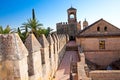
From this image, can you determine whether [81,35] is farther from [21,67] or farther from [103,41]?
[21,67]

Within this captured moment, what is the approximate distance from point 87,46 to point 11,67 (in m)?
21.1

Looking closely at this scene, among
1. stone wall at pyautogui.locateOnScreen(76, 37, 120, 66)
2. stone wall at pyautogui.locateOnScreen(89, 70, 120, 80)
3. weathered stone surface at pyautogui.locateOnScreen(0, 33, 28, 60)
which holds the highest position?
weathered stone surface at pyautogui.locateOnScreen(0, 33, 28, 60)

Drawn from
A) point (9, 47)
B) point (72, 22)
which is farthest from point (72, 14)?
point (9, 47)

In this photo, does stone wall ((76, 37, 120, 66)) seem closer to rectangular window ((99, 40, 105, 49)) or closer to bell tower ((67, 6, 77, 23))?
rectangular window ((99, 40, 105, 49))

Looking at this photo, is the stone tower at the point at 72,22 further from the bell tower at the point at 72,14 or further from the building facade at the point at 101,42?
the building facade at the point at 101,42

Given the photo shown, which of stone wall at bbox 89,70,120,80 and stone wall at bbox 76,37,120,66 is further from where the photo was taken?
stone wall at bbox 76,37,120,66

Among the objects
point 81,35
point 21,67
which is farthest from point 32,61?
point 81,35

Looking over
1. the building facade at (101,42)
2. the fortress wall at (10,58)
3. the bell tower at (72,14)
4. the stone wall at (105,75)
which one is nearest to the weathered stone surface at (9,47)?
the fortress wall at (10,58)

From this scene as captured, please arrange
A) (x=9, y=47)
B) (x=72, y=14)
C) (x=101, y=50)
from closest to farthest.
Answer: (x=9, y=47) < (x=101, y=50) < (x=72, y=14)

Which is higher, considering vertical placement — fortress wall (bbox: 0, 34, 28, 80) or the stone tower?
the stone tower

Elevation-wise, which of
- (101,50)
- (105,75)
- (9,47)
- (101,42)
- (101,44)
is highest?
(9,47)

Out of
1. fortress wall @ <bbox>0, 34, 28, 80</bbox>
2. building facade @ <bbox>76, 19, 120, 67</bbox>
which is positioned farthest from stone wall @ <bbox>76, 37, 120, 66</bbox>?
fortress wall @ <bbox>0, 34, 28, 80</bbox>

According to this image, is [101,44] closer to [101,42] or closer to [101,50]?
[101,42]

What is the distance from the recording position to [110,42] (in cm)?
2447
